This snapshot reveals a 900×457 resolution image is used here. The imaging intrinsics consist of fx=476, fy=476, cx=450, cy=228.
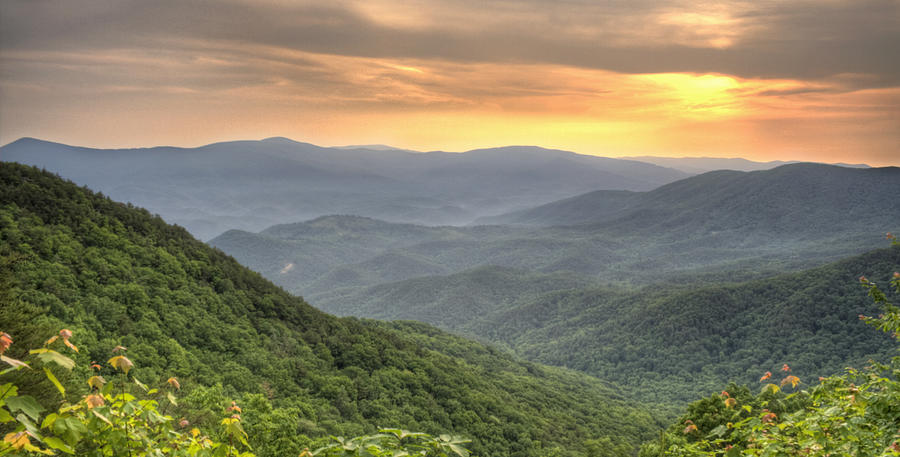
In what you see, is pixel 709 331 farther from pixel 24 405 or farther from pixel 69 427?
pixel 24 405

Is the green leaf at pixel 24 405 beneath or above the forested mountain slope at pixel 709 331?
above

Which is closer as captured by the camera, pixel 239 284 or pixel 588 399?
pixel 239 284

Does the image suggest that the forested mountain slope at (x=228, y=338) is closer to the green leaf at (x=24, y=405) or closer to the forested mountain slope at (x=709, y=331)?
the green leaf at (x=24, y=405)

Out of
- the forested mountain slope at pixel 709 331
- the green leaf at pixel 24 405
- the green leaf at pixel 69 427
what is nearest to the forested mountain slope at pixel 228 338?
the green leaf at pixel 69 427

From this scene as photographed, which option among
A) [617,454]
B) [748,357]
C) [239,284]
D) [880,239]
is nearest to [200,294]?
[239,284]

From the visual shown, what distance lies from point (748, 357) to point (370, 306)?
138 m

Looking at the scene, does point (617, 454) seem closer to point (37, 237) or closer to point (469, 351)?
point (37, 237)

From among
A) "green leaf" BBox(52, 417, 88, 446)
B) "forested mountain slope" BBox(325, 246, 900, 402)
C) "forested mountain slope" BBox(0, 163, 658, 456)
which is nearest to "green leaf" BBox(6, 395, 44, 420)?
"green leaf" BBox(52, 417, 88, 446)

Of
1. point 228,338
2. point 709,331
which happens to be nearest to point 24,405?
point 228,338

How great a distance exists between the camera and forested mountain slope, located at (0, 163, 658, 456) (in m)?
21.7

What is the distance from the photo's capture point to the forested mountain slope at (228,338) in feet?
71.3

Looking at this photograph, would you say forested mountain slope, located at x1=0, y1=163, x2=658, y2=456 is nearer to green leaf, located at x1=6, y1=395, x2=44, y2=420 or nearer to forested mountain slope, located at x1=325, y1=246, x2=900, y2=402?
green leaf, located at x1=6, y1=395, x2=44, y2=420

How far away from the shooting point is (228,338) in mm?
29578

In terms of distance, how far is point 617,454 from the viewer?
27109 millimetres
